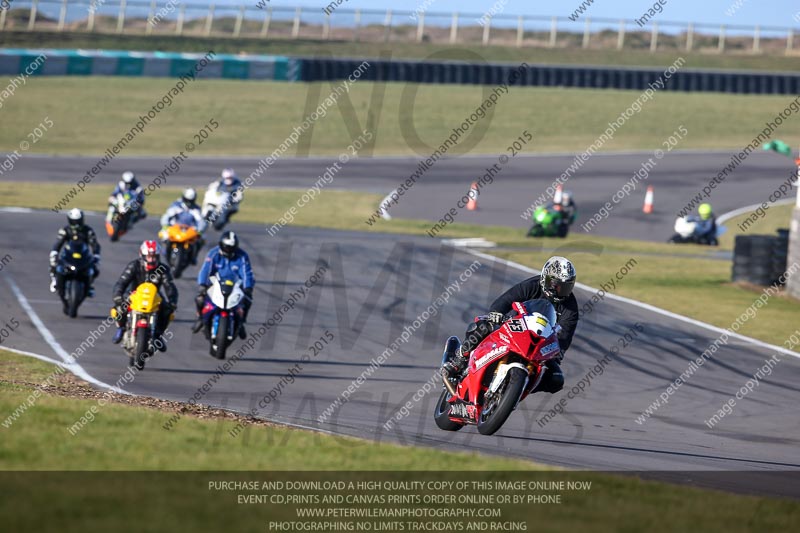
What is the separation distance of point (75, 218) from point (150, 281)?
11.9ft

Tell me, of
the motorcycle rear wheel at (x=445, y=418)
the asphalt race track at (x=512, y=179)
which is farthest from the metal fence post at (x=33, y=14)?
the motorcycle rear wheel at (x=445, y=418)

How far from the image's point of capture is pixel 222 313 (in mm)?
15656

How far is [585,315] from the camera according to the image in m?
19.8

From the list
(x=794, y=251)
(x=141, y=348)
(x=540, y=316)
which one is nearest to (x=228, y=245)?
(x=141, y=348)

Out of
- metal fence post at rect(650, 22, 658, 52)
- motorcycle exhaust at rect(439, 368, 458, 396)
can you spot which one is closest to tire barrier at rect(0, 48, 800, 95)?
metal fence post at rect(650, 22, 658, 52)

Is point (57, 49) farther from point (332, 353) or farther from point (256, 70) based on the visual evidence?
point (332, 353)

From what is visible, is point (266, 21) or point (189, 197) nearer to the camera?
point (189, 197)

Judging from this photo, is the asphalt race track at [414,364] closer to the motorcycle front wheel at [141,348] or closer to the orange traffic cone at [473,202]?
the motorcycle front wheel at [141,348]

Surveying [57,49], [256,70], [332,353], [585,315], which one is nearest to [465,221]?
[585,315]

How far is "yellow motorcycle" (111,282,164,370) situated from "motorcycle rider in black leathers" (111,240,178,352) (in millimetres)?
93

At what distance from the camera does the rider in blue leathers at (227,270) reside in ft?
52.3

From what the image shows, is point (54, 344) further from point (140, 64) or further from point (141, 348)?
point (140, 64)

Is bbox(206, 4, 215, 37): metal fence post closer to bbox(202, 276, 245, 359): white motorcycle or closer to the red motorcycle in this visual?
bbox(202, 276, 245, 359): white motorcycle
